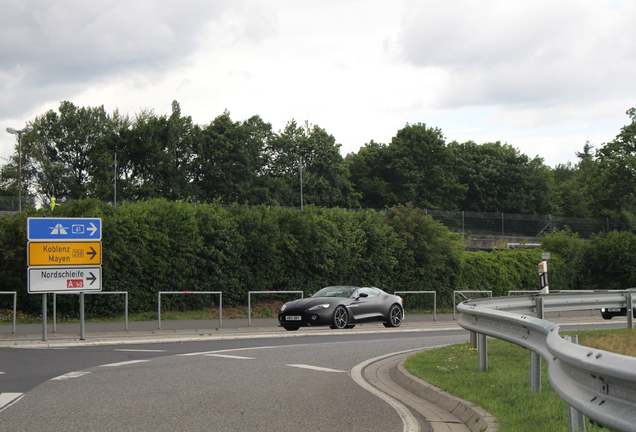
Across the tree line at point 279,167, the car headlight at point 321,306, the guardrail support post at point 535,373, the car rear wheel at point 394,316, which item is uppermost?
the tree line at point 279,167

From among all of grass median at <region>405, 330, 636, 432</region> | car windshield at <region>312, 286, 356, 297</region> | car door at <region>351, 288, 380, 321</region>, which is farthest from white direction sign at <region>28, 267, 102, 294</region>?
grass median at <region>405, 330, 636, 432</region>

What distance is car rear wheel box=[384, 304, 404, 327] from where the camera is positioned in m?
27.8

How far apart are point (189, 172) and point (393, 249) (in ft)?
176

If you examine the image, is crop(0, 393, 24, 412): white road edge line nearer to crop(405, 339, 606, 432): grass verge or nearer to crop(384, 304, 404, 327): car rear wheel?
crop(405, 339, 606, 432): grass verge

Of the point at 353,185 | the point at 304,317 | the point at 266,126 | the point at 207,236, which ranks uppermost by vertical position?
the point at 266,126

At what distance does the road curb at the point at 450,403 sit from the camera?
8344 millimetres

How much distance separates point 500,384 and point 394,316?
57.1 ft

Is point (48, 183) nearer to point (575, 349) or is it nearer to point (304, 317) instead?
point (304, 317)

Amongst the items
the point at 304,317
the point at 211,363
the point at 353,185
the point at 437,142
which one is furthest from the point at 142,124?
the point at 211,363

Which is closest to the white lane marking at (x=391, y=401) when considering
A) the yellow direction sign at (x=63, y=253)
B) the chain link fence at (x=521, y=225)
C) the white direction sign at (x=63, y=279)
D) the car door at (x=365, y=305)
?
the white direction sign at (x=63, y=279)

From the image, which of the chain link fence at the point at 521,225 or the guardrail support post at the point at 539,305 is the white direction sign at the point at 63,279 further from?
the chain link fence at the point at 521,225

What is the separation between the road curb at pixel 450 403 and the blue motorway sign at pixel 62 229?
12204mm

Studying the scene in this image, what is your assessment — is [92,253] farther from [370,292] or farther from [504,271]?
[504,271]

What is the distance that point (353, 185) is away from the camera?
101m
